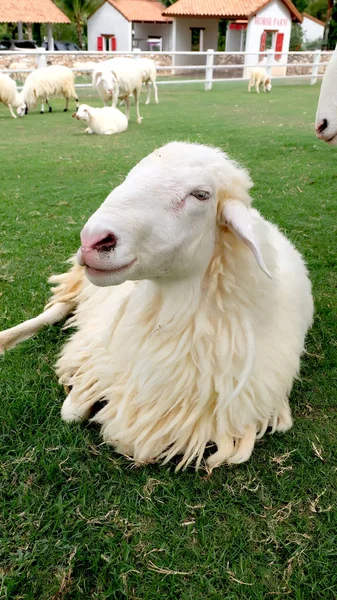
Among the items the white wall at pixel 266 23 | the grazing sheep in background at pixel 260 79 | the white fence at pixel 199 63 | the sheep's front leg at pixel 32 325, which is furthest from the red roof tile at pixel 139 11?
the sheep's front leg at pixel 32 325

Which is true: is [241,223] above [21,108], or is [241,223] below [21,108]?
above

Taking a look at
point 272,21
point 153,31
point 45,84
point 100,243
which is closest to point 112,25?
point 153,31

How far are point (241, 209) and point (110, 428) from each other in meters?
1.03

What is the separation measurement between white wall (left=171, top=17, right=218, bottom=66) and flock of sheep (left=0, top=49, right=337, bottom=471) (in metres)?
32.8

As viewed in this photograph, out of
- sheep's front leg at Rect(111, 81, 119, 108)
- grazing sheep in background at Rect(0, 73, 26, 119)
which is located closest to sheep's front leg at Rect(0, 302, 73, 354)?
sheep's front leg at Rect(111, 81, 119, 108)

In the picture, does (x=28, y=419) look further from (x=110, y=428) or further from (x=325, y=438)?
(x=325, y=438)

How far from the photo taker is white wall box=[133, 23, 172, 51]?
37625mm

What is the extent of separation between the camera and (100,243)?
1.42 meters

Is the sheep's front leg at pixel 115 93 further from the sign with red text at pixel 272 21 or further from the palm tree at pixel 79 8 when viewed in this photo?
the palm tree at pixel 79 8

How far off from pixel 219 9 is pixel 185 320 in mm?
35206

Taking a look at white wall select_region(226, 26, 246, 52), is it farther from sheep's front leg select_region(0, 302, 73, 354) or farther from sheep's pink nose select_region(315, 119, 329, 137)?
sheep's front leg select_region(0, 302, 73, 354)

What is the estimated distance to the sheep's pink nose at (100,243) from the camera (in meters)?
1.41

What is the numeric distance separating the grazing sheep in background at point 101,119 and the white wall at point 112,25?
96.8 feet

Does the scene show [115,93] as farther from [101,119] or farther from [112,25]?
[112,25]
